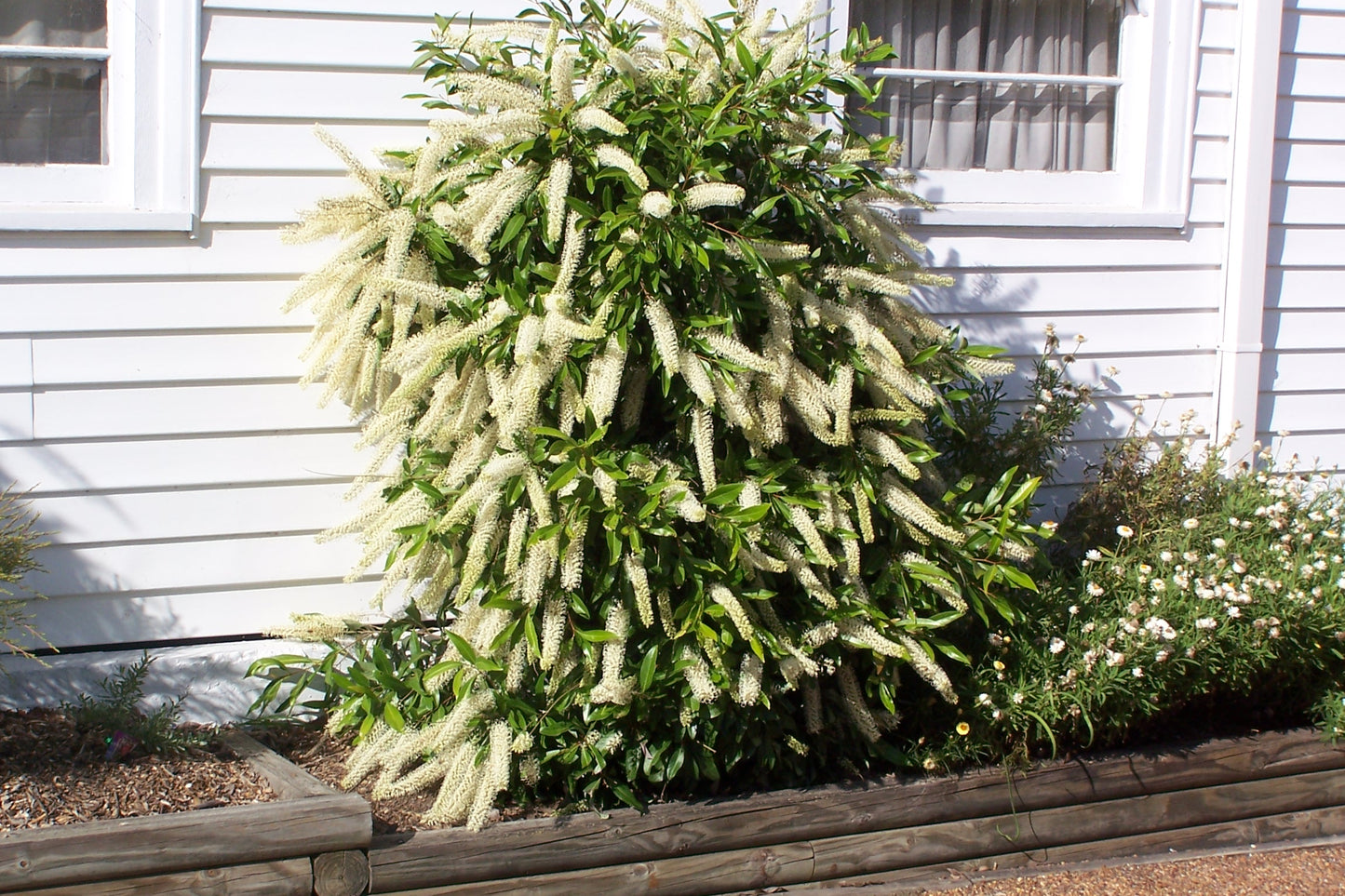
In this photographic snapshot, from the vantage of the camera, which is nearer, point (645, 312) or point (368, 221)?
point (645, 312)

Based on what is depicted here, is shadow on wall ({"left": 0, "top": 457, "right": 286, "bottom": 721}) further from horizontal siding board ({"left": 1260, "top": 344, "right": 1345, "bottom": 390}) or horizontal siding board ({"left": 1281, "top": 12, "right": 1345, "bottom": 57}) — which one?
horizontal siding board ({"left": 1281, "top": 12, "right": 1345, "bottom": 57})

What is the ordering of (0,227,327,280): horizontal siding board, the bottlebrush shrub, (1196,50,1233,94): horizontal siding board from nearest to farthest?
the bottlebrush shrub, (0,227,327,280): horizontal siding board, (1196,50,1233,94): horizontal siding board

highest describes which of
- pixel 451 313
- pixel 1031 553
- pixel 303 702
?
pixel 451 313

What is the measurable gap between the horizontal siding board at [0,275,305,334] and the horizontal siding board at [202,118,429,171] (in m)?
0.27

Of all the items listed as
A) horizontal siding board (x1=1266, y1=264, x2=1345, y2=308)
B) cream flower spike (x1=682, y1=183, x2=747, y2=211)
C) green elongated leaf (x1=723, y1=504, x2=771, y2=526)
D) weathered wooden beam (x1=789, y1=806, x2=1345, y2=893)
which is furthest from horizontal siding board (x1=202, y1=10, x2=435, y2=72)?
horizontal siding board (x1=1266, y1=264, x2=1345, y2=308)

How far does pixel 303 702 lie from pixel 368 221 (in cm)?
152

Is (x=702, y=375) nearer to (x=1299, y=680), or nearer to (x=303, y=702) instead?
(x=303, y=702)

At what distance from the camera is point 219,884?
271 cm

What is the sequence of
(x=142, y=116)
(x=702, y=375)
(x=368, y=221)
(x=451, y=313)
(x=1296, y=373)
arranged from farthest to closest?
1. (x=1296, y=373)
2. (x=142, y=116)
3. (x=368, y=221)
4. (x=451, y=313)
5. (x=702, y=375)

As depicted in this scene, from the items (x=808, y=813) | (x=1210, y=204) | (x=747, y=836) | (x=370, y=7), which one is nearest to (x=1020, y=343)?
(x=1210, y=204)

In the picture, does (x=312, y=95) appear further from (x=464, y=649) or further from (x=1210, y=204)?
(x=1210, y=204)

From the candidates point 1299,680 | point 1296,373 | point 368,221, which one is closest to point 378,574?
point 368,221

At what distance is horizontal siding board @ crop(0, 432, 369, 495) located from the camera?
3.39 meters

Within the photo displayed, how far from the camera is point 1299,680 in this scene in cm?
368
